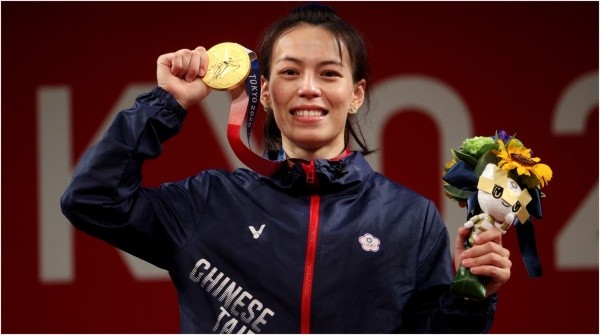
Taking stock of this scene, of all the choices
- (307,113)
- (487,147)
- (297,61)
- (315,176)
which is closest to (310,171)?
(315,176)

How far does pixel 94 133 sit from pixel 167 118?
1588 mm

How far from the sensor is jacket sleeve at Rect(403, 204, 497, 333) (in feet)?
6.56

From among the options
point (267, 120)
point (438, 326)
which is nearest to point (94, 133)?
point (267, 120)

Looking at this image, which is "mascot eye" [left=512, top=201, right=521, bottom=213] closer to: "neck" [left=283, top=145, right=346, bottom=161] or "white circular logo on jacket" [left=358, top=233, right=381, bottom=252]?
"white circular logo on jacket" [left=358, top=233, right=381, bottom=252]

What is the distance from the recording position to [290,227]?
2088mm

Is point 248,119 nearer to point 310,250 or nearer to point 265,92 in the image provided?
point 265,92

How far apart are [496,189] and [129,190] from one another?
0.65 meters

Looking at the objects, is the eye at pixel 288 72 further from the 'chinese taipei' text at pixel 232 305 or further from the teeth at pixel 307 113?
the 'chinese taipei' text at pixel 232 305

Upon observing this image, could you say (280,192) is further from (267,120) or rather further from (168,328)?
(168,328)

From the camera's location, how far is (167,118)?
203 cm

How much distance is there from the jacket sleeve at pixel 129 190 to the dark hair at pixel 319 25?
0.30m

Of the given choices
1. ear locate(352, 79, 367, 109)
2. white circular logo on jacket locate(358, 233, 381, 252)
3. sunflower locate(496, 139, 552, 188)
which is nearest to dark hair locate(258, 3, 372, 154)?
ear locate(352, 79, 367, 109)

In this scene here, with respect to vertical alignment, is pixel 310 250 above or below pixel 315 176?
below

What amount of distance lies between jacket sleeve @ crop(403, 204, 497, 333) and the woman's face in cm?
25
